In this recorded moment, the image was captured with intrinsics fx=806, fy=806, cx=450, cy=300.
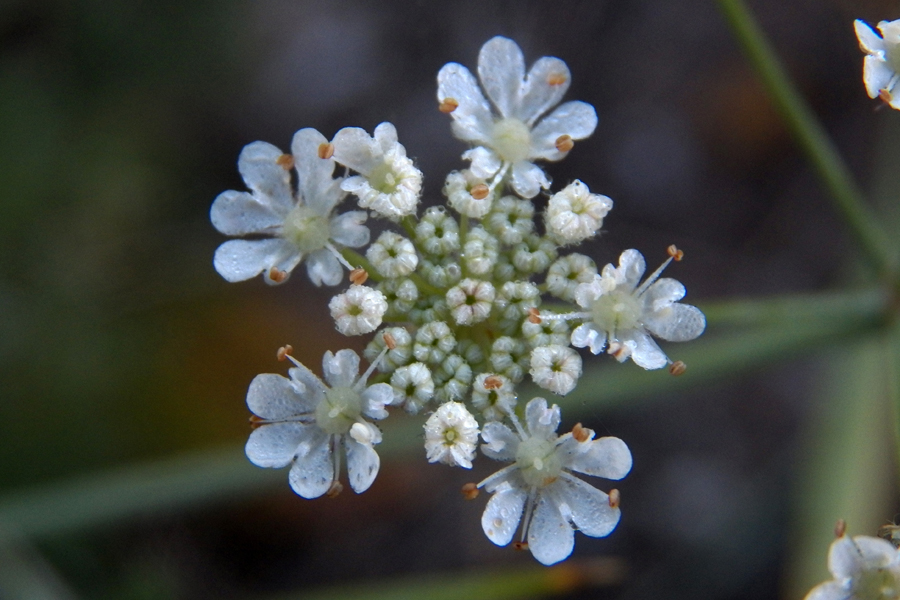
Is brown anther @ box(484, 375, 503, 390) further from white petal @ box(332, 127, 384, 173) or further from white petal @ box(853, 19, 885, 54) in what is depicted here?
white petal @ box(853, 19, 885, 54)

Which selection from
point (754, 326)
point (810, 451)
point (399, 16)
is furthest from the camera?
point (399, 16)

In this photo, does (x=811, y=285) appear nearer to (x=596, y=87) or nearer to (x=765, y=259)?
(x=765, y=259)

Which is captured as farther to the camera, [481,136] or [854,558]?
[481,136]

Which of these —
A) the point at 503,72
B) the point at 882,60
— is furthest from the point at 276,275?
the point at 882,60

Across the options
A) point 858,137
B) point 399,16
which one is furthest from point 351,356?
point 858,137

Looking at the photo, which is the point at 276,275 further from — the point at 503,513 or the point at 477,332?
the point at 503,513

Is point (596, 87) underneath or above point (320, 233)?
above
